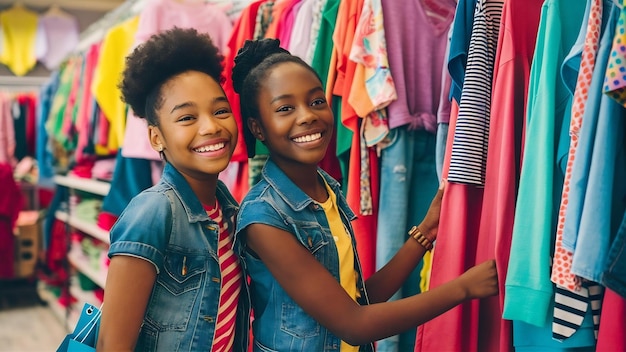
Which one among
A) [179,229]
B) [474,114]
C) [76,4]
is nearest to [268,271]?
[179,229]

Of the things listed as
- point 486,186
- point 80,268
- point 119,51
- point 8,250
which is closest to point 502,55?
point 486,186

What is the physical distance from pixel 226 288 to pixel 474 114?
68 cm

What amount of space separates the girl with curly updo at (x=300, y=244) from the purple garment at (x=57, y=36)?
5.21 meters

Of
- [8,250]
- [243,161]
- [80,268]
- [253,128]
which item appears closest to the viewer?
[253,128]

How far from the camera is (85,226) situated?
11.1ft

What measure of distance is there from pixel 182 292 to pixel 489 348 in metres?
0.75

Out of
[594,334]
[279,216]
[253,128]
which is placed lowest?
[594,334]

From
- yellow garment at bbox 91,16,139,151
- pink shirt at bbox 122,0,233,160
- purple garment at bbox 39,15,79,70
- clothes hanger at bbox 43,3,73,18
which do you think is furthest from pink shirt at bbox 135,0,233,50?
clothes hanger at bbox 43,3,73,18

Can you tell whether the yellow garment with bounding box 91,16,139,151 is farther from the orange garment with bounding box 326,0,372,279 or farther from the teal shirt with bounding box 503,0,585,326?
the teal shirt with bounding box 503,0,585,326

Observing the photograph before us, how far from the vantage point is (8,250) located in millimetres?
4324

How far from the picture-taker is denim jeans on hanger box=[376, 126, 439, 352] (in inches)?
67.4

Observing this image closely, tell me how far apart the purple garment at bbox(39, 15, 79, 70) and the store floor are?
2298mm

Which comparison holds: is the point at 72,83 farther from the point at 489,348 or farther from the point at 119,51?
the point at 489,348

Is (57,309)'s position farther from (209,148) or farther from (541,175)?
(541,175)
